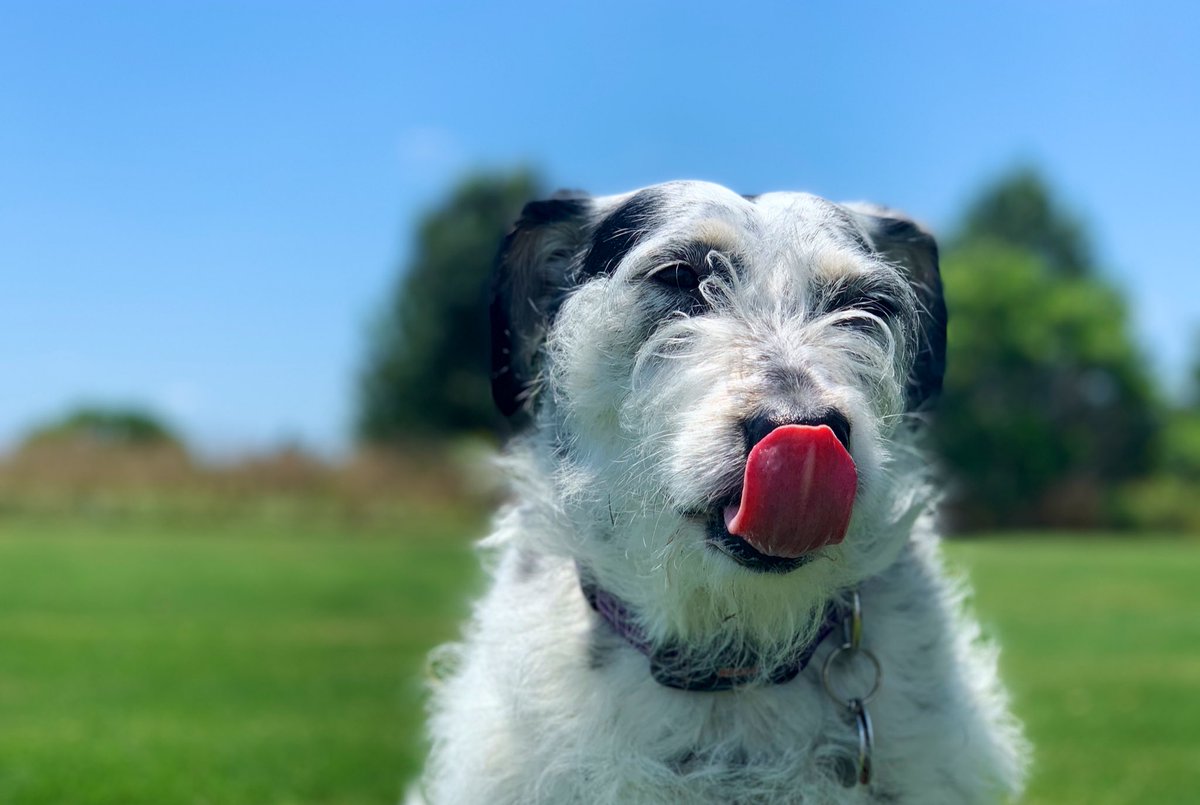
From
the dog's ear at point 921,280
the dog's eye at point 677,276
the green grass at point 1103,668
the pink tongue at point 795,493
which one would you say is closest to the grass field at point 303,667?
the green grass at point 1103,668

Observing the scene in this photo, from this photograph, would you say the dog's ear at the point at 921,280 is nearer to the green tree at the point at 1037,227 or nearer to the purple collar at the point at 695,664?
the purple collar at the point at 695,664

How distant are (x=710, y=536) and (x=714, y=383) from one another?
37 centimetres

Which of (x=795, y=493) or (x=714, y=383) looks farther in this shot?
(x=714, y=383)

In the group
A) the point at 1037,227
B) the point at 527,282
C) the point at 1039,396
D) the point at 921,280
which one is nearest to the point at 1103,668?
the point at 921,280

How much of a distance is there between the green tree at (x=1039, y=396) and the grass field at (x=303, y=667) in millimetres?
21559

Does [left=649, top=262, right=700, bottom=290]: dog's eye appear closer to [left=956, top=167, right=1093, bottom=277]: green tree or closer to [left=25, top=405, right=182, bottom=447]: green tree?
[left=25, top=405, right=182, bottom=447]: green tree

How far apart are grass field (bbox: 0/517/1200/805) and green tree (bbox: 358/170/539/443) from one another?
49.4ft

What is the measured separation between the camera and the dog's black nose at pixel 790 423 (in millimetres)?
2393

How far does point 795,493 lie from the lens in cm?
237

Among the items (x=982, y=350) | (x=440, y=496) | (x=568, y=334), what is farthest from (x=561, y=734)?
(x=982, y=350)

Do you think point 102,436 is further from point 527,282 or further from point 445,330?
point 527,282

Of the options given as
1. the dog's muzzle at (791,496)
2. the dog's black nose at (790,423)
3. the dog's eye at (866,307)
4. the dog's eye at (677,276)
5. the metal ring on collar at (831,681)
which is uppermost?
the dog's eye at (677,276)

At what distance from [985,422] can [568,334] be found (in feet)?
149

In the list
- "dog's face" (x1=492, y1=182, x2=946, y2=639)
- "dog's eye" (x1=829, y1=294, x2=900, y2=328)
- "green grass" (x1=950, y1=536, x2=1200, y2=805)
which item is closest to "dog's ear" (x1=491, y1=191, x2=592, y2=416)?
"dog's face" (x1=492, y1=182, x2=946, y2=639)
